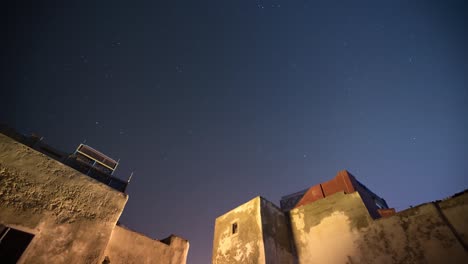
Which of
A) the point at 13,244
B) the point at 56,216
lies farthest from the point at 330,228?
the point at 13,244

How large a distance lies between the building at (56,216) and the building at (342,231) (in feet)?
15.7

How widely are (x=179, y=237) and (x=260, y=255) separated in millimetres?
4150

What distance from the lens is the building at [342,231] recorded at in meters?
7.84

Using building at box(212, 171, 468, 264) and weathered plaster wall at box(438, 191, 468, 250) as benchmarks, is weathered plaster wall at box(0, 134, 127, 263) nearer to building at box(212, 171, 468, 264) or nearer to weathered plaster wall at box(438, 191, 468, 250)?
building at box(212, 171, 468, 264)

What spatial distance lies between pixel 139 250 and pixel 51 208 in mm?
3662

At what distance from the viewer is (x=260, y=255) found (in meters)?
10.4

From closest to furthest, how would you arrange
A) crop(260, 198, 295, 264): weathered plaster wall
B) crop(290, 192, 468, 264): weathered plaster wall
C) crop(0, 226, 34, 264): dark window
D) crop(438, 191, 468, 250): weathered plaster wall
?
crop(0, 226, 34, 264): dark window, crop(438, 191, 468, 250): weathered plaster wall, crop(290, 192, 468, 264): weathered plaster wall, crop(260, 198, 295, 264): weathered plaster wall

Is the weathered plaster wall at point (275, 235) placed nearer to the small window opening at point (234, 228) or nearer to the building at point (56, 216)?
the small window opening at point (234, 228)

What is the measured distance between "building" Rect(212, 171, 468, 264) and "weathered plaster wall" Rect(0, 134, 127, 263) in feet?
23.1

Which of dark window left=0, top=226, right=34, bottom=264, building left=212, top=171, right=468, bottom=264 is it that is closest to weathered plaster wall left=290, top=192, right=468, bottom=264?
building left=212, top=171, right=468, bottom=264

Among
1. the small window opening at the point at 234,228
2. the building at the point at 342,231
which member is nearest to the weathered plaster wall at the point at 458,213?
the building at the point at 342,231

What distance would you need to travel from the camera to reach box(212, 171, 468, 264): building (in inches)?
309

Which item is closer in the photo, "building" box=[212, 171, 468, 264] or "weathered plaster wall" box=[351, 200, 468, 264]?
"weathered plaster wall" box=[351, 200, 468, 264]

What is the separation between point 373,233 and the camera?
30.8 feet
